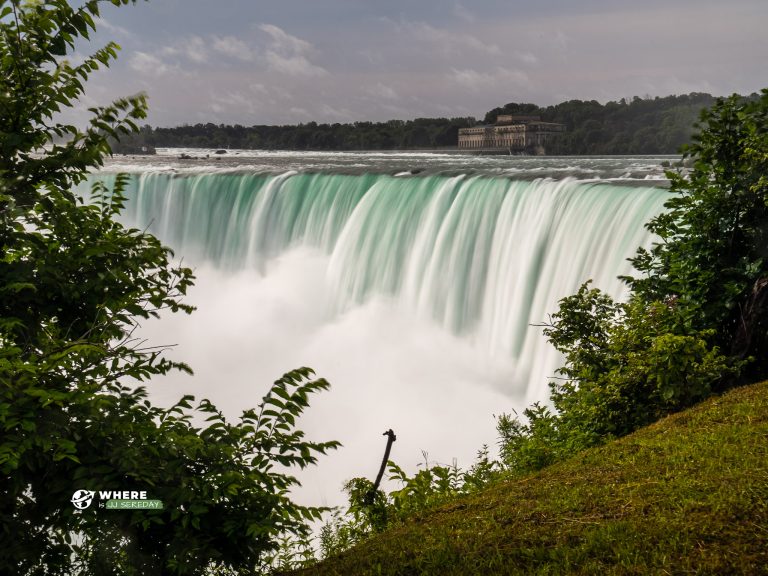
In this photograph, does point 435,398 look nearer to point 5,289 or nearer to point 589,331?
point 589,331

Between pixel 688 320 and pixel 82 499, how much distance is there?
700 centimetres

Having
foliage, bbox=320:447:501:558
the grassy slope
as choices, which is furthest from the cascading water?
the grassy slope

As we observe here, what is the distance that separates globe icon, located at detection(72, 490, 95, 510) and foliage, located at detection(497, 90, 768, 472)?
484 centimetres

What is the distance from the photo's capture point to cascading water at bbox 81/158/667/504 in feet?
53.4

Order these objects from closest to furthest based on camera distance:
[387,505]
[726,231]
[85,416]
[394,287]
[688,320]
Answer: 1. [85,416]
2. [387,505]
3. [688,320]
4. [726,231]
5. [394,287]

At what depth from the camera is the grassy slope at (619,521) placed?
429 centimetres

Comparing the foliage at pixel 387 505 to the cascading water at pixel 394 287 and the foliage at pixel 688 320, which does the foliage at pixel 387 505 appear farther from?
the cascading water at pixel 394 287

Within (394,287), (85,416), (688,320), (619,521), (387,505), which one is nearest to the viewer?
(85,416)

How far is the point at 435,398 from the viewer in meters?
18.1

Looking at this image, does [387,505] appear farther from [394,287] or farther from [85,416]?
[394,287]

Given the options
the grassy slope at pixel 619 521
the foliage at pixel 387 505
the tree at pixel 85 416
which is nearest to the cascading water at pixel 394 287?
the foliage at pixel 387 505

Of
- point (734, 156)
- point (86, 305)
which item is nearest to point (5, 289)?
point (86, 305)
